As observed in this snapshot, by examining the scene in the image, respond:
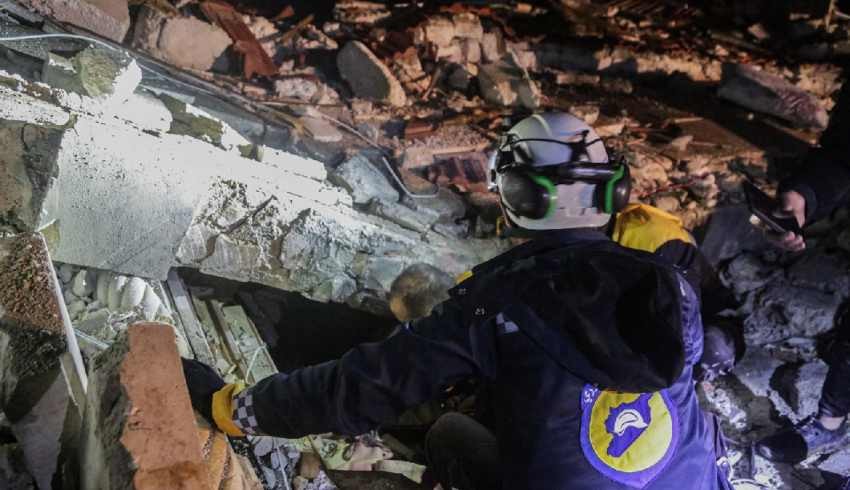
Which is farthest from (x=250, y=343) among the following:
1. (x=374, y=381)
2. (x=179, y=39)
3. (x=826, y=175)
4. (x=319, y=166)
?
(x=826, y=175)

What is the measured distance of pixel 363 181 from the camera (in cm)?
417

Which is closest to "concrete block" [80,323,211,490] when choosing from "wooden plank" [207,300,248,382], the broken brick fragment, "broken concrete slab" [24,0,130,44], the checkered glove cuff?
the checkered glove cuff

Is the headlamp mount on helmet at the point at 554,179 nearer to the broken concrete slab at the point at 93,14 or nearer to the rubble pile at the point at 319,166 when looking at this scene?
the rubble pile at the point at 319,166

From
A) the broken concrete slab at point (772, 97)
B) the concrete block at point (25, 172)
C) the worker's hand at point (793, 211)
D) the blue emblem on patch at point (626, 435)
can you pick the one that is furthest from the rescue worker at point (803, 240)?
the concrete block at point (25, 172)

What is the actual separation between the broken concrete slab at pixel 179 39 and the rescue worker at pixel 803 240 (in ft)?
13.8

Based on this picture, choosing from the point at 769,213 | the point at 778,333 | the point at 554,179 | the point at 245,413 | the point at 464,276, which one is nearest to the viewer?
the point at 245,413

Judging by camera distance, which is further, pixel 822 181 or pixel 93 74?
pixel 822 181

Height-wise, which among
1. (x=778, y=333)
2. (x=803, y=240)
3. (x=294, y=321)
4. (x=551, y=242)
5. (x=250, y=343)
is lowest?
(x=778, y=333)

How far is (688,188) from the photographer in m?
5.75

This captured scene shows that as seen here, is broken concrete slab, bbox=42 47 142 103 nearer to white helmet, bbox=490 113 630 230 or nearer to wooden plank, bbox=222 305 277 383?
wooden plank, bbox=222 305 277 383

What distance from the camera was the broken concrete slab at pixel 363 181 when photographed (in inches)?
161

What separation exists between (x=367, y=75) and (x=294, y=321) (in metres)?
2.32

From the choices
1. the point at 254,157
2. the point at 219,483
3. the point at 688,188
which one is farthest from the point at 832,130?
the point at 219,483

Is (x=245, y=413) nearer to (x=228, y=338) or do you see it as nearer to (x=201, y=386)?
(x=201, y=386)
